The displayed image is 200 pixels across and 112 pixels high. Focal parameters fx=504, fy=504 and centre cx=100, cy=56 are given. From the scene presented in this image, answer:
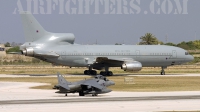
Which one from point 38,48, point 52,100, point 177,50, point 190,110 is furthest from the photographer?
point 177,50

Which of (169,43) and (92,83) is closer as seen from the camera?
(92,83)

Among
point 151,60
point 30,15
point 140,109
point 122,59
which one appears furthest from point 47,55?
point 140,109

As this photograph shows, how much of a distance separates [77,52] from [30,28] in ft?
22.5

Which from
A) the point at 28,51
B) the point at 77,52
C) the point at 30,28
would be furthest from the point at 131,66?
the point at 30,28

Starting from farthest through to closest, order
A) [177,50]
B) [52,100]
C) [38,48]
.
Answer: [177,50] < [38,48] < [52,100]

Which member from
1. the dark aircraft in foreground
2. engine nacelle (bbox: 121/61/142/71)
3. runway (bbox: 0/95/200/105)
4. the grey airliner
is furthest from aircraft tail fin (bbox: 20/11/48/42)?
runway (bbox: 0/95/200/105)

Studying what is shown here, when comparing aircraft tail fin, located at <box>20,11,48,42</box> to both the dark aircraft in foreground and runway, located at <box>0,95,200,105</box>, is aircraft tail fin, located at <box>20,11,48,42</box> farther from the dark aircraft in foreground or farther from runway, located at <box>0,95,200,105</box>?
runway, located at <box>0,95,200,105</box>

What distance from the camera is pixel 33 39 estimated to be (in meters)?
65.5

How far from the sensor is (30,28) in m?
65.5

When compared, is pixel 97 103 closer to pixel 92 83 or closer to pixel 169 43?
pixel 92 83

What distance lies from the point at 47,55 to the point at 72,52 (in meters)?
3.33

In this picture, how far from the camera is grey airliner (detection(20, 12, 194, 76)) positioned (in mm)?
65000

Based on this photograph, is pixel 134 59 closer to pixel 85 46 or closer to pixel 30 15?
pixel 85 46

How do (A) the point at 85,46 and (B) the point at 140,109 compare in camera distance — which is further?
(A) the point at 85,46
